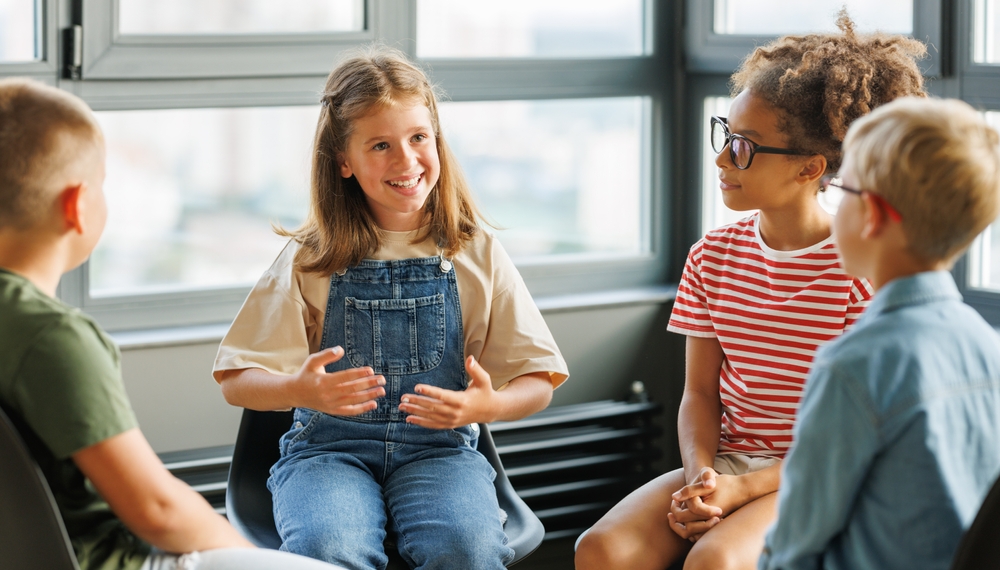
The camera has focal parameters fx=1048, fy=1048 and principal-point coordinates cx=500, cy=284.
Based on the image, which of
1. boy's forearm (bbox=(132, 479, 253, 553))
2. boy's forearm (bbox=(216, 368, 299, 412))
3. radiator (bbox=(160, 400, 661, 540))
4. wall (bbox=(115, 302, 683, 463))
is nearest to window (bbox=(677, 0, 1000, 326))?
wall (bbox=(115, 302, 683, 463))

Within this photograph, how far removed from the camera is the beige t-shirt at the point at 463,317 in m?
1.68

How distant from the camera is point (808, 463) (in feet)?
3.45

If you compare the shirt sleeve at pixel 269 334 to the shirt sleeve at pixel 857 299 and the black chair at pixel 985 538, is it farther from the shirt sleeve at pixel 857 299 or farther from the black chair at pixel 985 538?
the black chair at pixel 985 538

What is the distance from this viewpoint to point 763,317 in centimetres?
166

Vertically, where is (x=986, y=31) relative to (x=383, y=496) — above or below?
above

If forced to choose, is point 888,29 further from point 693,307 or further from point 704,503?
point 704,503

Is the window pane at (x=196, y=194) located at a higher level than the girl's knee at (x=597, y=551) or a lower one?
higher

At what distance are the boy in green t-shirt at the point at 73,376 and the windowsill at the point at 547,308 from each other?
0.98m

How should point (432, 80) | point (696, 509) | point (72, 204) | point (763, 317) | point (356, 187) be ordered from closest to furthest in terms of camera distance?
1. point (72, 204)
2. point (696, 509)
3. point (763, 317)
4. point (356, 187)
5. point (432, 80)

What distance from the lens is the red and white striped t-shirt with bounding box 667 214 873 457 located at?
5.24ft

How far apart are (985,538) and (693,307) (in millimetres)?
819


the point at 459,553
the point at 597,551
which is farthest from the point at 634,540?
the point at 459,553

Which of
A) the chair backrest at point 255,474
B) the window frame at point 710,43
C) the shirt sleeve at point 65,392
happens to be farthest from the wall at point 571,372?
the shirt sleeve at point 65,392

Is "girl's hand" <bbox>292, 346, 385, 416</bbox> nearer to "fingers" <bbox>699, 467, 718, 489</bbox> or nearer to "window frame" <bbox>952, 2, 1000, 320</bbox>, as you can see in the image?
"fingers" <bbox>699, 467, 718, 489</bbox>
